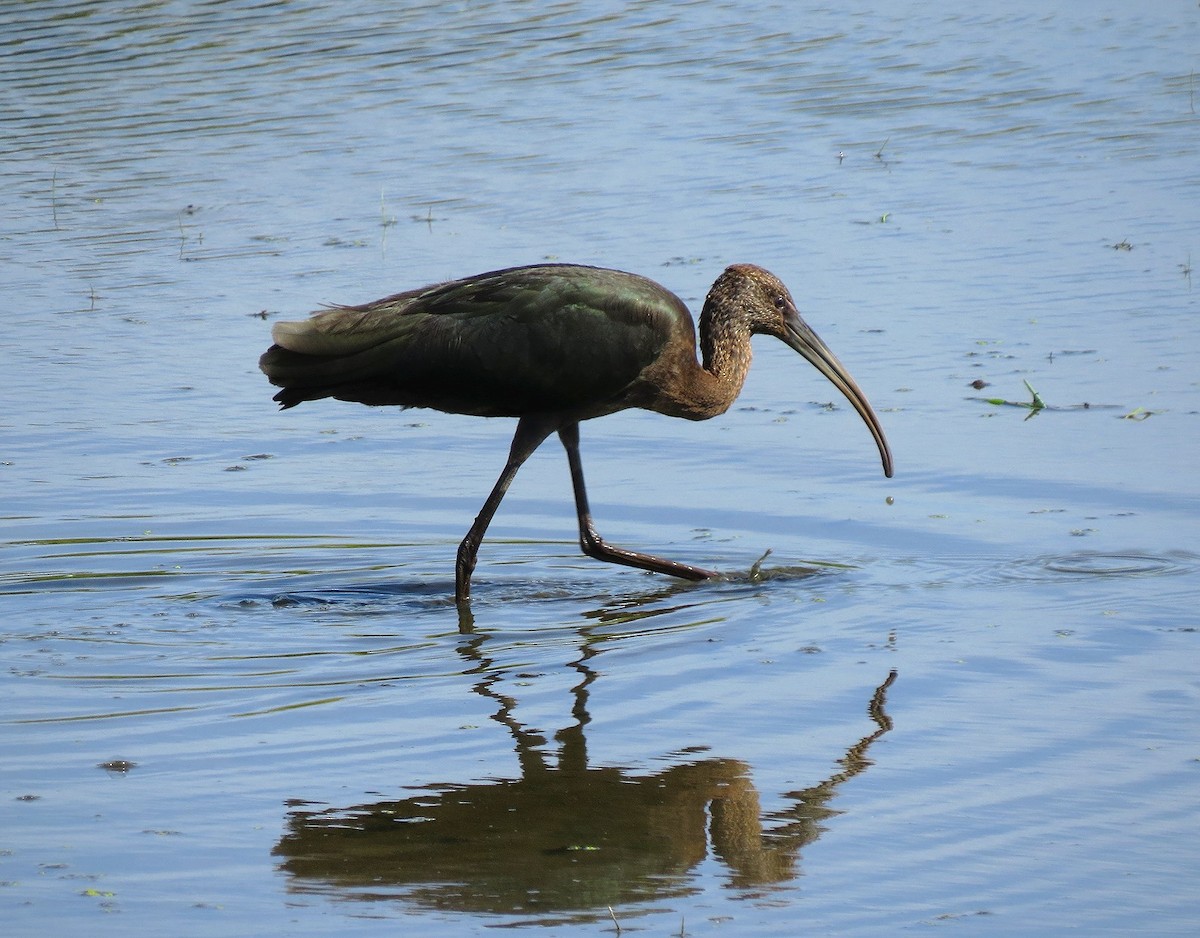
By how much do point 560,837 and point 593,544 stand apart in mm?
2602

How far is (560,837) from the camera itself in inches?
190

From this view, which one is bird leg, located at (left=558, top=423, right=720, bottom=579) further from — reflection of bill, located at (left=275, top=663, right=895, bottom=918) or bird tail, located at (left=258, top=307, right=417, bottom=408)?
reflection of bill, located at (left=275, top=663, right=895, bottom=918)

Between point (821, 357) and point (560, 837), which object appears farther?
point (821, 357)

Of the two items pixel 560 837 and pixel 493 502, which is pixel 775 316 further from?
pixel 560 837

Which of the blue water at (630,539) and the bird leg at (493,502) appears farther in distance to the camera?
the bird leg at (493,502)

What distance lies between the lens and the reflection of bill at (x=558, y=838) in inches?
177

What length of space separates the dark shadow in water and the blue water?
0.05 ft

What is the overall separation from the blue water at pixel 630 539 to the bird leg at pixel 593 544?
10 cm

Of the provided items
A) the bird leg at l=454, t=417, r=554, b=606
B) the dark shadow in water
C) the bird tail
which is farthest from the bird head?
the dark shadow in water

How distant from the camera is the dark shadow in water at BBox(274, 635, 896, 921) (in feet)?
14.7

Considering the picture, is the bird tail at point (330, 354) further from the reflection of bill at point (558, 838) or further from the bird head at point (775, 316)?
the reflection of bill at point (558, 838)

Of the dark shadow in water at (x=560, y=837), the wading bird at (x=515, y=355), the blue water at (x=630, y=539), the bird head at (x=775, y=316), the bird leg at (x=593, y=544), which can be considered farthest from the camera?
the bird head at (x=775, y=316)

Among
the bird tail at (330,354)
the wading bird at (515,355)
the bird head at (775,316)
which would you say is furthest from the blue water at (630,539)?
the bird tail at (330,354)

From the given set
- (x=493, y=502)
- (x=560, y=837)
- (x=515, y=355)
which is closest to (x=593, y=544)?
(x=493, y=502)
